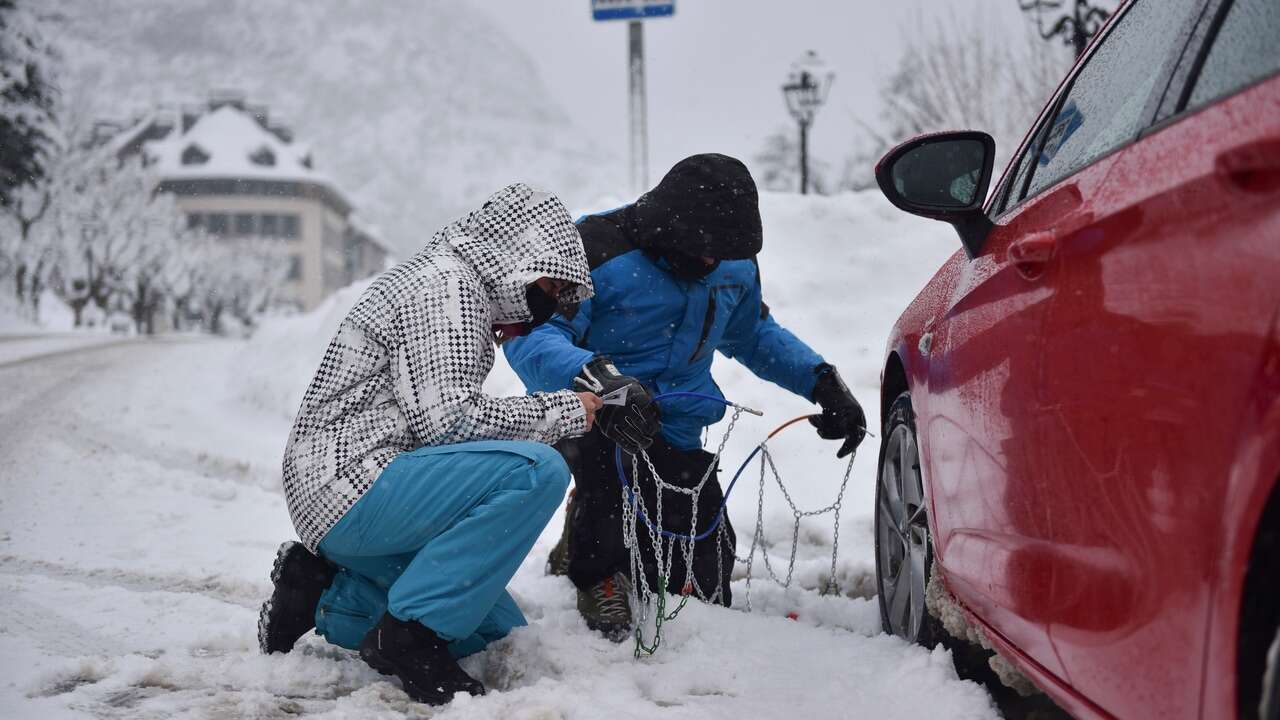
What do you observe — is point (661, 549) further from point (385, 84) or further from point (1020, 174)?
point (385, 84)

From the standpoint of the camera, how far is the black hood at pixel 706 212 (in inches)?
139

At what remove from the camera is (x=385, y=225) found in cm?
12500

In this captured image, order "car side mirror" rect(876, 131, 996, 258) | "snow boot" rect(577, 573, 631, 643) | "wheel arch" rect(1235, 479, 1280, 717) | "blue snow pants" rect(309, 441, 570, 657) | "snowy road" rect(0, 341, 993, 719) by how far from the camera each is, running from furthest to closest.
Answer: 1. "snow boot" rect(577, 573, 631, 643)
2. "blue snow pants" rect(309, 441, 570, 657)
3. "snowy road" rect(0, 341, 993, 719)
4. "car side mirror" rect(876, 131, 996, 258)
5. "wheel arch" rect(1235, 479, 1280, 717)

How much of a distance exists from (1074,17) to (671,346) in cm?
790

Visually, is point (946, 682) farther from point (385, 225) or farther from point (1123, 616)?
point (385, 225)

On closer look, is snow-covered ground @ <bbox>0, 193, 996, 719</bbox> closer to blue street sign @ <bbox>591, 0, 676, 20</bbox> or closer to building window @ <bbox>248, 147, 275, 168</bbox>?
blue street sign @ <bbox>591, 0, 676, 20</bbox>

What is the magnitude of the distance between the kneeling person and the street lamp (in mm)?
11151

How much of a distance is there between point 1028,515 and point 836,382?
2129mm

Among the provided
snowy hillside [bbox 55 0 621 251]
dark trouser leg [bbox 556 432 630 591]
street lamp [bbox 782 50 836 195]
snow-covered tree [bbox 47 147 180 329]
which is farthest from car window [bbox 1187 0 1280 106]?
snowy hillside [bbox 55 0 621 251]

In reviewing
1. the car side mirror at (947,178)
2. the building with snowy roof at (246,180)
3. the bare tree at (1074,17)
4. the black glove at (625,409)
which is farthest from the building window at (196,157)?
the car side mirror at (947,178)

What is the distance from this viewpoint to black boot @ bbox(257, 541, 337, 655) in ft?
9.45

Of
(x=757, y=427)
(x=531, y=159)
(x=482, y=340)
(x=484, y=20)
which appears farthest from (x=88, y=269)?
(x=484, y=20)

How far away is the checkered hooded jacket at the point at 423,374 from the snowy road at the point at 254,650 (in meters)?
0.50

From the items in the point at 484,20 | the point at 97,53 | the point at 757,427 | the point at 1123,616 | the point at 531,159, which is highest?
the point at 484,20
